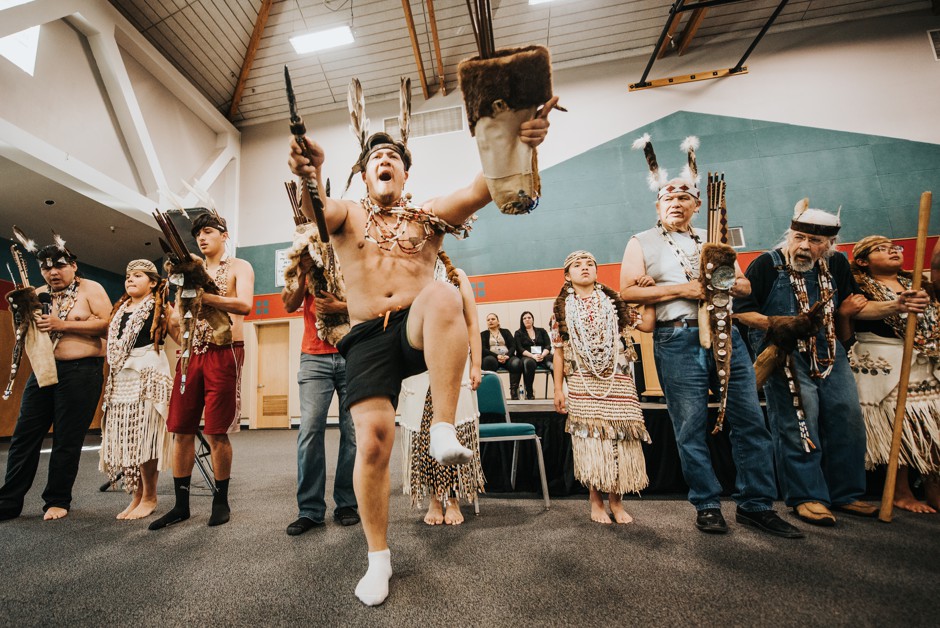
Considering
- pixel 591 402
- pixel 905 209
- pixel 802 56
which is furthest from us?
pixel 802 56

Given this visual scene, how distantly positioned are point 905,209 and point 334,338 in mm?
9253

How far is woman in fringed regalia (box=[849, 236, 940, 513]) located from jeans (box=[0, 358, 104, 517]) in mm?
4533

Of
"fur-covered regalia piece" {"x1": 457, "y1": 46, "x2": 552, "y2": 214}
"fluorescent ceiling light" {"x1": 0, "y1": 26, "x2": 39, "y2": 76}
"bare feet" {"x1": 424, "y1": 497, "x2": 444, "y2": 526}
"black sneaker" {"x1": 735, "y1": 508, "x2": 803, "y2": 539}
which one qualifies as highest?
"fluorescent ceiling light" {"x1": 0, "y1": 26, "x2": 39, "y2": 76}

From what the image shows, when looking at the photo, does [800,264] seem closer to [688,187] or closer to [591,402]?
[688,187]

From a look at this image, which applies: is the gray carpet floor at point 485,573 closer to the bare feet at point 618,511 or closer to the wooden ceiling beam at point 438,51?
the bare feet at point 618,511

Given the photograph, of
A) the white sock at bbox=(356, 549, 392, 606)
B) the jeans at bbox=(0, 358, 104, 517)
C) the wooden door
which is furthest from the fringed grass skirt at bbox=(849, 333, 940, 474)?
the wooden door

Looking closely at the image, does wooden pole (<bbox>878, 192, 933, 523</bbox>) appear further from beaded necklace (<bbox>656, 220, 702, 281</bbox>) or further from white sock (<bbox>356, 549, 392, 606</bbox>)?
white sock (<bbox>356, 549, 392, 606</bbox>)

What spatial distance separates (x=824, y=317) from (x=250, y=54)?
9846 millimetres

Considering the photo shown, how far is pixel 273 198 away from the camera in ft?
29.8

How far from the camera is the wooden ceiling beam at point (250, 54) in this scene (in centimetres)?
734

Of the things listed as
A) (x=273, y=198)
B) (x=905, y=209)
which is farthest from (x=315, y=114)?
(x=905, y=209)

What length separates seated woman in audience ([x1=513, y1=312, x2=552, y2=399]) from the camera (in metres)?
6.07

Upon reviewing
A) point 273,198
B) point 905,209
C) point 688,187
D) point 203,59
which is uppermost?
point 203,59

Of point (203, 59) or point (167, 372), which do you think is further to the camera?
A: point (203, 59)
